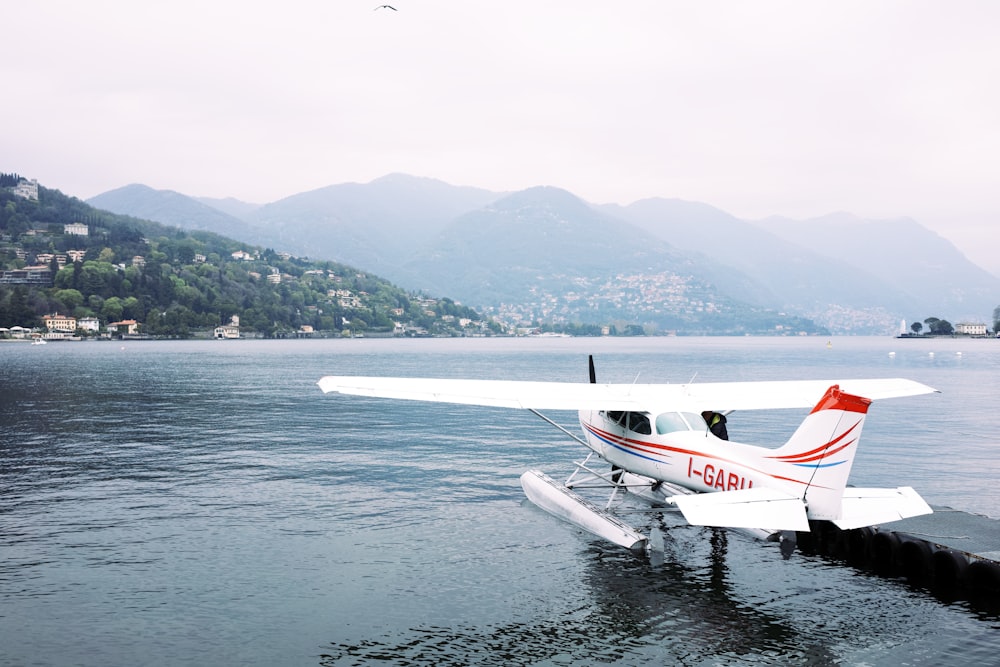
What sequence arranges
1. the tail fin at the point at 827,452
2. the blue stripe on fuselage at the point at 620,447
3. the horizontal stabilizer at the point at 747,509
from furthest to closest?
1. the blue stripe on fuselage at the point at 620,447
2. the tail fin at the point at 827,452
3. the horizontal stabilizer at the point at 747,509

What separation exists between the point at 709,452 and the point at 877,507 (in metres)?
2.88

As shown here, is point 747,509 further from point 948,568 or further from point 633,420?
point 633,420

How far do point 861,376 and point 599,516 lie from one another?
2722 inches

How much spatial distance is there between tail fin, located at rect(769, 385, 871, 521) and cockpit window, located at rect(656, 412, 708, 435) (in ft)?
9.76

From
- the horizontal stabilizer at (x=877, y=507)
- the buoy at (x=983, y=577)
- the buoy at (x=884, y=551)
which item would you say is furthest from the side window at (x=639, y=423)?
the buoy at (x=983, y=577)

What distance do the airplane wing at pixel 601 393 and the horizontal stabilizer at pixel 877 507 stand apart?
2.74 m

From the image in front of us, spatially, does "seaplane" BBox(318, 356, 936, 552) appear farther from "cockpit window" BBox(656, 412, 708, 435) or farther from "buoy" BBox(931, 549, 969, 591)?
"buoy" BBox(931, 549, 969, 591)

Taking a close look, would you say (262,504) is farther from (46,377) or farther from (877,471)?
(46,377)

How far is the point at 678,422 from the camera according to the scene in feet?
48.1

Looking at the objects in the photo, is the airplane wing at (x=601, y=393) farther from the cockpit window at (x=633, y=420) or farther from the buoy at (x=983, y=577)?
the buoy at (x=983, y=577)

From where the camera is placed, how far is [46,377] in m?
64.5

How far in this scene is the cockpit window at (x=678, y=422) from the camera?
14539 millimetres

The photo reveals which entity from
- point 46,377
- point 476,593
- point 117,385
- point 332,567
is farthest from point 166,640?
point 46,377

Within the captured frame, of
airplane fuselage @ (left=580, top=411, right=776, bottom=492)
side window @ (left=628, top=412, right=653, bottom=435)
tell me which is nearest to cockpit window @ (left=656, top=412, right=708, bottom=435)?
airplane fuselage @ (left=580, top=411, right=776, bottom=492)
